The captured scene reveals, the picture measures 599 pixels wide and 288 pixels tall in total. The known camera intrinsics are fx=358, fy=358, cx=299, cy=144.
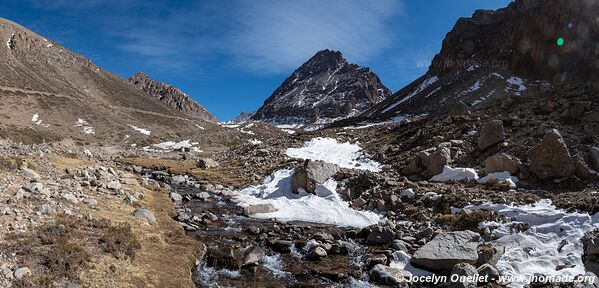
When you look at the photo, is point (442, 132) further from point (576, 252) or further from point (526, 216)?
point (576, 252)

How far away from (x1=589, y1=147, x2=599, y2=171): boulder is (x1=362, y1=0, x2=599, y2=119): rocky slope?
7898 cm

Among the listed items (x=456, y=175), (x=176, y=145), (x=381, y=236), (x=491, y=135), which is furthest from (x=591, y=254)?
(x=176, y=145)

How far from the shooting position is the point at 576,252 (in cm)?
1441

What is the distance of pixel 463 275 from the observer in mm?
13312

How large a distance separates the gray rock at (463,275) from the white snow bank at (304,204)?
9.12 meters

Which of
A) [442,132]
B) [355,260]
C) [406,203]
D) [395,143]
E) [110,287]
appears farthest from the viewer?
[395,143]

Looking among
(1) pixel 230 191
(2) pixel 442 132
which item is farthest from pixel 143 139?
(2) pixel 442 132

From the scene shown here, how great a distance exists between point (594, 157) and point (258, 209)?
71.9 ft

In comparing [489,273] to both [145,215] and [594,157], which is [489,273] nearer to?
[594,157]

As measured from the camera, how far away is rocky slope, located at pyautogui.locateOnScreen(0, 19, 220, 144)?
94.5 m

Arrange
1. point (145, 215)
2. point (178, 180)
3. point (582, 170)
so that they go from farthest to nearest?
1. point (178, 180)
2. point (582, 170)
3. point (145, 215)

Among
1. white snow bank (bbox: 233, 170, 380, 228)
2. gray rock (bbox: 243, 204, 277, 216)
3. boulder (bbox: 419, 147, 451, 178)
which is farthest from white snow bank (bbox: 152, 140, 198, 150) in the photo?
boulder (bbox: 419, 147, 451, 178)

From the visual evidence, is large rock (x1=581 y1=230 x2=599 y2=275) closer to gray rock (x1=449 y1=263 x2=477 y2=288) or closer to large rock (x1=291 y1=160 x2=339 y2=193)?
gray rock (x1=449 y1=263 x2=477 y2=288)

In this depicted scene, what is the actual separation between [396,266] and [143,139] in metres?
93.2
